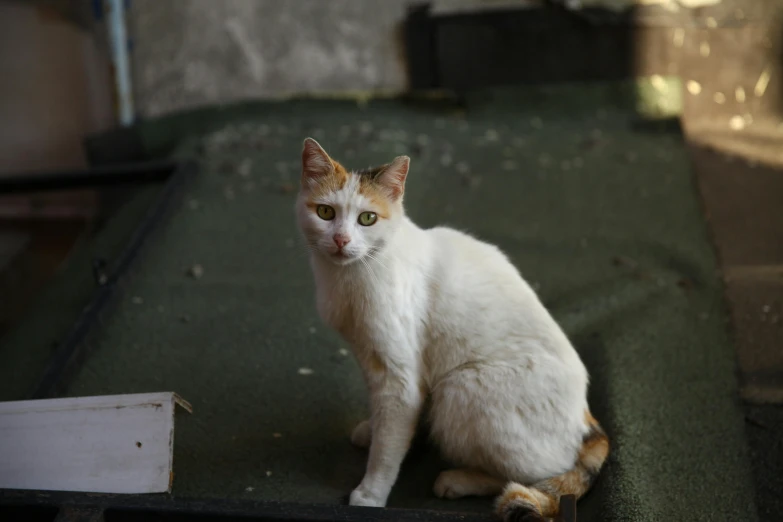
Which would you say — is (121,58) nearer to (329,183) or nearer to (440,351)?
(329,183)

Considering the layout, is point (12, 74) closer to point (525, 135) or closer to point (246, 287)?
point (246, 287)

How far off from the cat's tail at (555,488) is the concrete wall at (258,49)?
2.83 meters

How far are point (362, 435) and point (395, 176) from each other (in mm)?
678

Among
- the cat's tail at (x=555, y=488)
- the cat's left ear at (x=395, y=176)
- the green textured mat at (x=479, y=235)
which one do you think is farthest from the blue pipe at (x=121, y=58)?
the cat's tail at (x=555, y=488)

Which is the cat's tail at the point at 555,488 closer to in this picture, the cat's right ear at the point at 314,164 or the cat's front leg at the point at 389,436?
the cat's front leg at the point at 389,436

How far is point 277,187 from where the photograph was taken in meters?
3.25

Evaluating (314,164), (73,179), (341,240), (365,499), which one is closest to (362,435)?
(365,499)

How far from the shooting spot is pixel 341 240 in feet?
4.95

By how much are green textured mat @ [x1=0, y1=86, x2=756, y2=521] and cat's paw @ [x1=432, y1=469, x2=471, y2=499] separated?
24 mm

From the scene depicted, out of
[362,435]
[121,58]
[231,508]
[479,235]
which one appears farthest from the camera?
[121,58]

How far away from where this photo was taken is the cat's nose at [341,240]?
1509mm

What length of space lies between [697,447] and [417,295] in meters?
0.81

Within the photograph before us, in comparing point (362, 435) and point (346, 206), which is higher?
point (346, 206)

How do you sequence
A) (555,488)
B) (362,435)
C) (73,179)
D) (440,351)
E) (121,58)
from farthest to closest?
(121,58) → (73,179) → (362,435) → (440,351) → (555,488)
